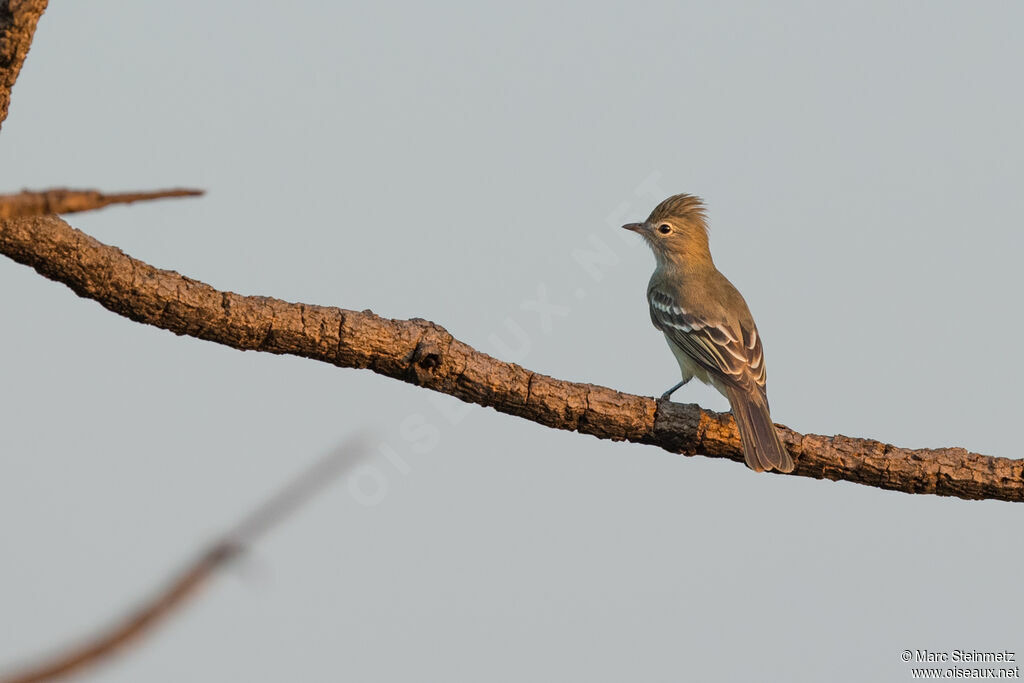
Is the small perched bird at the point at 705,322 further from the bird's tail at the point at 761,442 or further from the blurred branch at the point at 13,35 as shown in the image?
the blurred branch at the point at 13,35

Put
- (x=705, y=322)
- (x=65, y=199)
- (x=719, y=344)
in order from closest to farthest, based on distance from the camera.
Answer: (x=65, y=199), (x=719, y=344), (x=705, y=322)

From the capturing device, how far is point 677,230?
39.3ft

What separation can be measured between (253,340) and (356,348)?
1.86 feet

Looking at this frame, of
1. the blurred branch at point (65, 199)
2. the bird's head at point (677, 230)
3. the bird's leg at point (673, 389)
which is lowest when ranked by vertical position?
the blurred branch at point (65, 199)

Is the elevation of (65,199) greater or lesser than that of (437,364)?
lesser

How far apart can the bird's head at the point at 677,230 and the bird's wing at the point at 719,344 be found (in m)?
1.39

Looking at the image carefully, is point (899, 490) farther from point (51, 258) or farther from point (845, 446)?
point (51, 258)

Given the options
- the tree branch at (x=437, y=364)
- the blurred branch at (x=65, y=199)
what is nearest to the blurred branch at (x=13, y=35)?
the tree branch at (x=437, y=364)

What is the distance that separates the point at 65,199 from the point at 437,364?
4.35 m

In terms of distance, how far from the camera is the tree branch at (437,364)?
4723 mm

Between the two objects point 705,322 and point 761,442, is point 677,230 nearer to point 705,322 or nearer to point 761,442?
point 705,322

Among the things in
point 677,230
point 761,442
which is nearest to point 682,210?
point 677,230

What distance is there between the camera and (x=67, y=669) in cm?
94

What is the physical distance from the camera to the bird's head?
39.0ft
